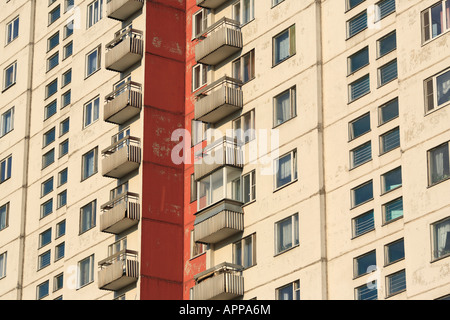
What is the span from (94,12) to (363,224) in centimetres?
2841

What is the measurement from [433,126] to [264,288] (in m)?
12.4

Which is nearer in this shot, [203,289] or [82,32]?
[203,289]

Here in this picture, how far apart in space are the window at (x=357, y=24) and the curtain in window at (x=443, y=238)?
12377 mm

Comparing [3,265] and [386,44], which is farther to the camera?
[3,265]

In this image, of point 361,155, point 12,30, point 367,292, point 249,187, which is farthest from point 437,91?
point 12,30

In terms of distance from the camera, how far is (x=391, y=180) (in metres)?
52.7

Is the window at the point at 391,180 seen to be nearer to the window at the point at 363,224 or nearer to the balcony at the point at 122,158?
the window at the point at 363,224

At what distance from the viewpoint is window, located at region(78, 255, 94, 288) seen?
68.6 meters

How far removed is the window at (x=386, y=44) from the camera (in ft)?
180

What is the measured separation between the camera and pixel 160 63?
6769cm

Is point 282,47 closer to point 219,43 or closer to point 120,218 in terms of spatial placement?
point 219,43

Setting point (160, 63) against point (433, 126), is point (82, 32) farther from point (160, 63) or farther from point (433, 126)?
point (433, 126)

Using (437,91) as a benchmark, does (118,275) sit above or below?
below
